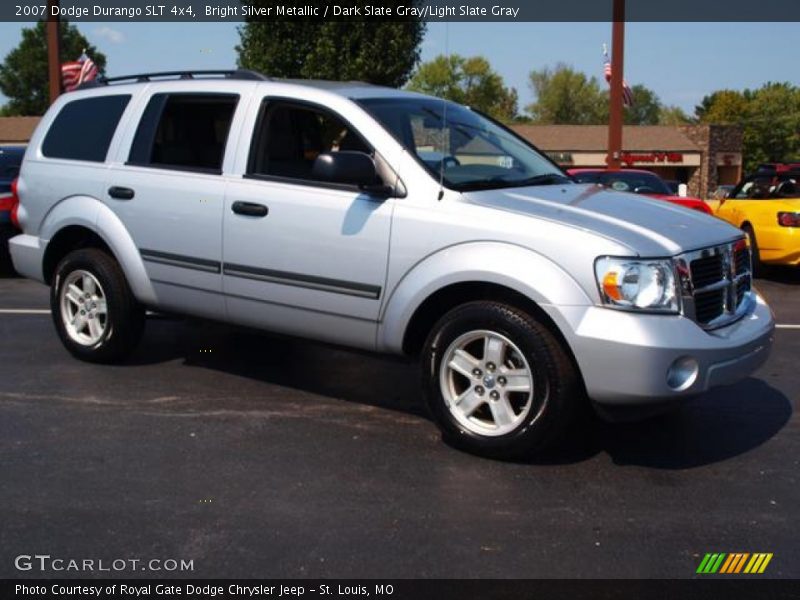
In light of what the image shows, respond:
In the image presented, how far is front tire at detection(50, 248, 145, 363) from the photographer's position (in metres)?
6.17

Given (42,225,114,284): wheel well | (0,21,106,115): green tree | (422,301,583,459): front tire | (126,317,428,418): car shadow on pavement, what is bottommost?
(126,317,428,418): car shadow on pavement

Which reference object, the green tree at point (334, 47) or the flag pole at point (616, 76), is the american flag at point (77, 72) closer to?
the green tree at point (334, 47)

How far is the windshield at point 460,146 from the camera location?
5113 millimetres

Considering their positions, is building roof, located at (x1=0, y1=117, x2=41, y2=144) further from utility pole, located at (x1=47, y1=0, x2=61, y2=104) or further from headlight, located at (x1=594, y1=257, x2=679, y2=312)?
headlight, located at (x1=594, y1=257, x2=679, y2=312)

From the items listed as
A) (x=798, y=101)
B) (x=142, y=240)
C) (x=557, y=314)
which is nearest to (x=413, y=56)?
(x=142, y=240)

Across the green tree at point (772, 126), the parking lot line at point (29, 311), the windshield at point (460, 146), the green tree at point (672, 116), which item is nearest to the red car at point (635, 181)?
the parking lot line at point (29, 311)

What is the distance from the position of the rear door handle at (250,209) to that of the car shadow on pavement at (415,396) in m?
0.73

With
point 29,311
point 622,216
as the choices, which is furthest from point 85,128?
point 622,216

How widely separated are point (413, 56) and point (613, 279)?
2043 cm

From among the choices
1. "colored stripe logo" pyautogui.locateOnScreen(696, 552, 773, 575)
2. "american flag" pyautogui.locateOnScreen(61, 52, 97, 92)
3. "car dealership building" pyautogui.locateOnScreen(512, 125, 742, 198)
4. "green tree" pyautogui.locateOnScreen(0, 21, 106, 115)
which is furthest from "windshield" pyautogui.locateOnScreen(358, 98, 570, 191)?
"green tree" pyautogui.locateOnScreen(0, 21, 106, 115)

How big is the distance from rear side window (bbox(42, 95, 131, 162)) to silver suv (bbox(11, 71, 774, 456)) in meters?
0.02
